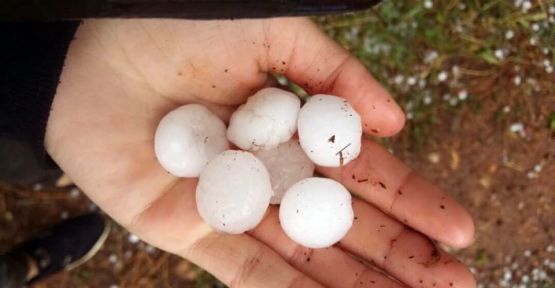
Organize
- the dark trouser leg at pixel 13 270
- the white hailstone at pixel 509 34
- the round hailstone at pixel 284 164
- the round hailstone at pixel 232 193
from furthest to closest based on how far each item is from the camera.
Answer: the white hailstone at pixel 509 34 < the dark trouser leg at pixel 13 270 < the round hailstone at pixel 284 164 < the round hailstone at pixel 232 193

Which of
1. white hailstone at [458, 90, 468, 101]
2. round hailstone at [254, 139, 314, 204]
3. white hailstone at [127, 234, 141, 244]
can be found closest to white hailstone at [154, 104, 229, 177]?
round hailstone at [254, 139, 314, 204]

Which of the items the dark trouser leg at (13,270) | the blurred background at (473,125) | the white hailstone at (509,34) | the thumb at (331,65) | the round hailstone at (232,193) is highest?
the thumb at (331,65)

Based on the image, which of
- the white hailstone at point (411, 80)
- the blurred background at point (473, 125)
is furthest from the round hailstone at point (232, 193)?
the white hailstone at point (411, 80)

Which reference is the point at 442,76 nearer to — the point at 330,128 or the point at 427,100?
the point at 427,100

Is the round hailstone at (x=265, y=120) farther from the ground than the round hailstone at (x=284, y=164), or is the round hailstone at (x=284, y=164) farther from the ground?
the round hailstone at (x=265, y=120)

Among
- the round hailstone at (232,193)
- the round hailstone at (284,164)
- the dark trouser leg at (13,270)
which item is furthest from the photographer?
the dark trouser leg at (13,270)

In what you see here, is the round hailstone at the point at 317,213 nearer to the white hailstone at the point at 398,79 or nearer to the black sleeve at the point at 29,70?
the black sleeve at the point at 29,70
